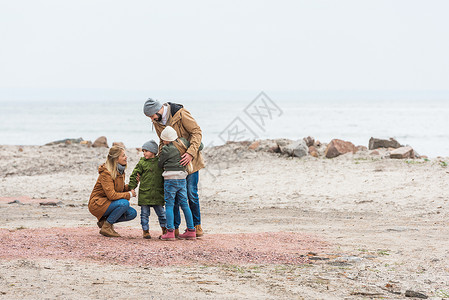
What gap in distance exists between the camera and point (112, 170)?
7.21 meters

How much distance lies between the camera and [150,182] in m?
7.20

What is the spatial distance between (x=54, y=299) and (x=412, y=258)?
3.95 metres

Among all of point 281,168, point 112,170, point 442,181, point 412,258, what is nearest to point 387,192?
point 442,181

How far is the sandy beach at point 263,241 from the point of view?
5.20 meters

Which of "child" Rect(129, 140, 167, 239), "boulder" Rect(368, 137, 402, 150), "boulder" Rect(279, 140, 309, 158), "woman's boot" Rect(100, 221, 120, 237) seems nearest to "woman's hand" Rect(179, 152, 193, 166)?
"child" Rect(129, 140, 167, 239)

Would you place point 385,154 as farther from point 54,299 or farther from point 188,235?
point 54,299

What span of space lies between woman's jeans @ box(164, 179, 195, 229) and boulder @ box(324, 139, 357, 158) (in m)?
9.85

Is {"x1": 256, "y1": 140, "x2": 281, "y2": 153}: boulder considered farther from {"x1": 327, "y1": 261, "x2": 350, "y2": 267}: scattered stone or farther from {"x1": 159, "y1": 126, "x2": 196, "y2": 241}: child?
{"x1": 327, "y1": 261, "x2": 350, "y2": 267}: scattered stone

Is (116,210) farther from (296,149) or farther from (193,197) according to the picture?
(296,149)

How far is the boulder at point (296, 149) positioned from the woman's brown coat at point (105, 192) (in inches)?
384

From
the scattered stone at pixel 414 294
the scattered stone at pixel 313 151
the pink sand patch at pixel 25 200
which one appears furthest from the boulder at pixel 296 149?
the scattered stone at pixel 414 294

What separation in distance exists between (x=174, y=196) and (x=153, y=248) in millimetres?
711

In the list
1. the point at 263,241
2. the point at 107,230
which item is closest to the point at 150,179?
the point at 107,230

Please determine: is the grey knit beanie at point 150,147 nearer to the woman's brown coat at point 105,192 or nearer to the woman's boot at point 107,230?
the woman's brown coat at point 105,192
